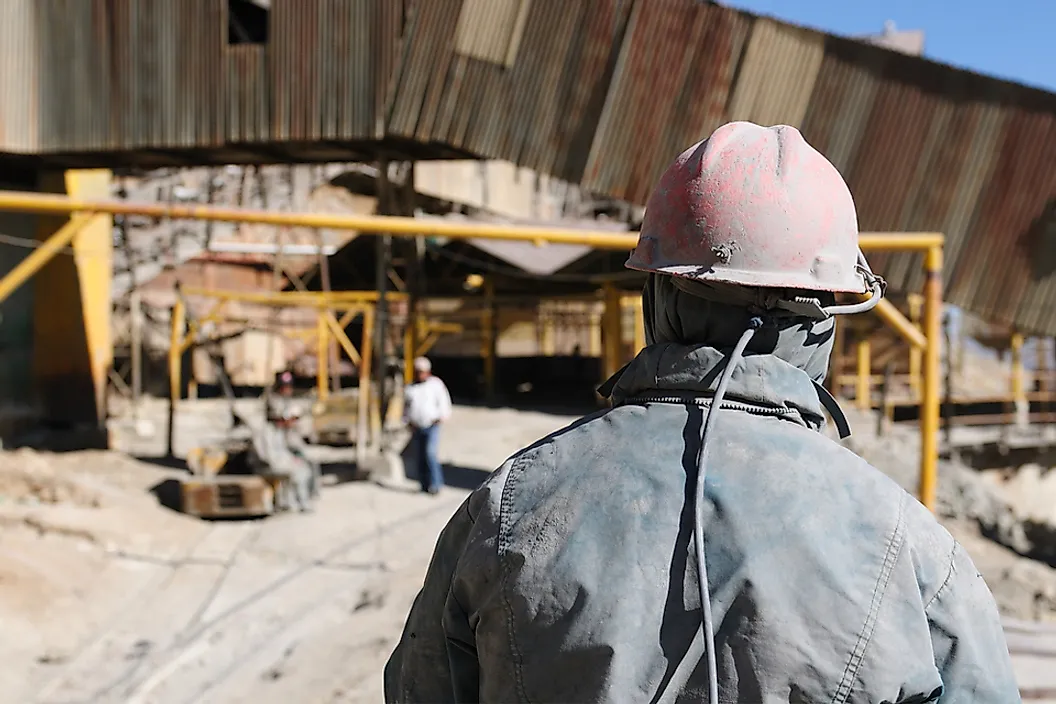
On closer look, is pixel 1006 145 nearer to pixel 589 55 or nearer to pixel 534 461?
pixel 589 55

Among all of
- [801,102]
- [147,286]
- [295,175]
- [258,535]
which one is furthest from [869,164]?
[147,286]

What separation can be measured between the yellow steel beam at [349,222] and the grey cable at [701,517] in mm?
6317

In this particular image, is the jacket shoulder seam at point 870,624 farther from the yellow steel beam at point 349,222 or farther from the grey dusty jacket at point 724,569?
the yellow steel beam at point 349,222

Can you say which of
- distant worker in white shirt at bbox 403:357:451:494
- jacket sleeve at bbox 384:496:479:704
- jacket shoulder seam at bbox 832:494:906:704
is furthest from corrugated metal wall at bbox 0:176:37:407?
jacket shoulder seam at bbox 832:494:906:704

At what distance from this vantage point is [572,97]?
11.3 metres

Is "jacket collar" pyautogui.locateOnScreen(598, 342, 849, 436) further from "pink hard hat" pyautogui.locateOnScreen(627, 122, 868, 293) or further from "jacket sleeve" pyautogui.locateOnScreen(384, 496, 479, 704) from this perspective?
"jacket sleeve" pyautogui.locateOnScreen(384, 496, 479, 704)

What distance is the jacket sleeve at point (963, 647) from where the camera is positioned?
1.40 metres

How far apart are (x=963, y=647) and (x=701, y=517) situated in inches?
18.0

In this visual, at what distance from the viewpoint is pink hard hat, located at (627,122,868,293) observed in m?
1.61

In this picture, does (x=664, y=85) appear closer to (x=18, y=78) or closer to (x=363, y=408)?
(x=363, y=408)

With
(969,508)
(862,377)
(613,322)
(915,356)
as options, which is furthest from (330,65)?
(915,356)

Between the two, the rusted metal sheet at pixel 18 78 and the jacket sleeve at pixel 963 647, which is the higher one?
the jacket sleeve at pixel 963 647

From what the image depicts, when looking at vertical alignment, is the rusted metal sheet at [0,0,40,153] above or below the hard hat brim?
Result: below

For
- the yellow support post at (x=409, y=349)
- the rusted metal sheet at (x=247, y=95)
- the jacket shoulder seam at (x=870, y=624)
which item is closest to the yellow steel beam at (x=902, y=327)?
the jacket shoulder seam at (x=870, y=624)
